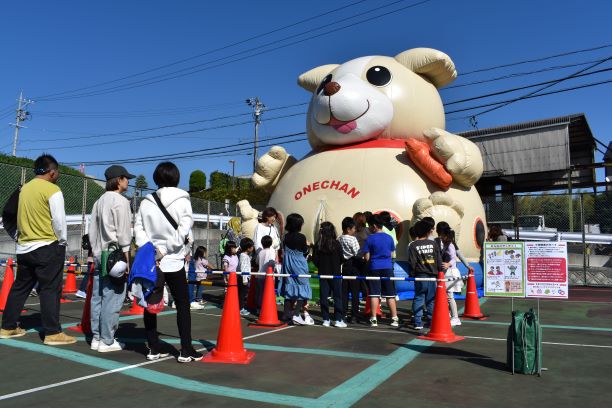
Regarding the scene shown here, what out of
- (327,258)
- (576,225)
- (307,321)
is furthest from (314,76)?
(576,225)

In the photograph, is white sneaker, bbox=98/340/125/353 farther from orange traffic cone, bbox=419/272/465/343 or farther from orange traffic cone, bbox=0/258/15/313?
orange traffic cone, bbox=0/258/15/313

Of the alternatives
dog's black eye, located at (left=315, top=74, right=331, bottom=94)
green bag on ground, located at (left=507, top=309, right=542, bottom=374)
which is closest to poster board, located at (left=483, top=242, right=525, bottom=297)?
green bag on ground, located at (left=507, top=309, right=542, bottom=374)

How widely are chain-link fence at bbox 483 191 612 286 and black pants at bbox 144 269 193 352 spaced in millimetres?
8709

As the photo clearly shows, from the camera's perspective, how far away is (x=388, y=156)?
10273mm

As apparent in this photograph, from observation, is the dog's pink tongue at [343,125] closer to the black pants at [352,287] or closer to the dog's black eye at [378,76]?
the dog's black eye at [378,76]

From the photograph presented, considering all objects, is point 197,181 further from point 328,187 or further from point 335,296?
point 335,296

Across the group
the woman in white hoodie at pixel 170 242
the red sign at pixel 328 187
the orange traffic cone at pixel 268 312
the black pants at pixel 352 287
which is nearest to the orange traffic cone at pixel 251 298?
the orange traffic cone at pixel 268 312

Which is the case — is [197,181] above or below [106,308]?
above

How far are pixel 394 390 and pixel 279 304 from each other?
5.60 m

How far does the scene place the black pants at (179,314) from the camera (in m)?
4.58

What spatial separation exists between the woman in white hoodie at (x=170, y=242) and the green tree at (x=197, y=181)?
49025 mm

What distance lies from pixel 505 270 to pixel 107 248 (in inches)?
173

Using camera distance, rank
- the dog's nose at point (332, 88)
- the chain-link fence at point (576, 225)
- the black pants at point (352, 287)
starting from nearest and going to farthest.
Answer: the black pants at point (352, 287), the dog's nose at point (332, 88), the chain-link fence at point (576, 225)

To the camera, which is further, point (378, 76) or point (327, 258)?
point (378, 76)
